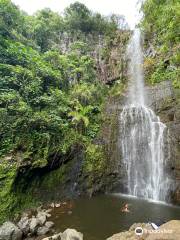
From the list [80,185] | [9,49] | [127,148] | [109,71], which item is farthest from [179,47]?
[109,71]

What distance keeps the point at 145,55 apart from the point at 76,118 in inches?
464

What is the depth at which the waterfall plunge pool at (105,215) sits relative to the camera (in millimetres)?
8383

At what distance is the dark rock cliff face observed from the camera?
12.3 meters

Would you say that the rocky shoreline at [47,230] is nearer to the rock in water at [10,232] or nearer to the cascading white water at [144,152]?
the rock in water at [10,232]

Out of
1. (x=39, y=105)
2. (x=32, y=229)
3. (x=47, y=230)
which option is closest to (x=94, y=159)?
(x=39, y=105)

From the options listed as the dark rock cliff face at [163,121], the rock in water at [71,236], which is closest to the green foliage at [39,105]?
the dark rock cliff face at [163,121]

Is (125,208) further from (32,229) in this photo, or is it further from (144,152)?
(144,152)

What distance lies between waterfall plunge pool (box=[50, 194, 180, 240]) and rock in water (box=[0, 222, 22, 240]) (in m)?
1.34

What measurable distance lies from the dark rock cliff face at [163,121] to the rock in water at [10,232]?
617 cm

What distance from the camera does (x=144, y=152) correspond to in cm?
1342

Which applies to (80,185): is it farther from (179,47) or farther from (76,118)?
(179,47)

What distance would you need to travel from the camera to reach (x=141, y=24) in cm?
848

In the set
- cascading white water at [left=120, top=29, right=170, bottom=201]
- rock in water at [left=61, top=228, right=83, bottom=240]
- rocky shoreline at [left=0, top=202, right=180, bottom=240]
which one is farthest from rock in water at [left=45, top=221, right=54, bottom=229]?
cascading white water at [left=120, top=29, right=170, bottom=201]

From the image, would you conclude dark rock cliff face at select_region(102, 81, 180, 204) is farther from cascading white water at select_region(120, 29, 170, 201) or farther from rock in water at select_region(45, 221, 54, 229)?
rock in water at select_region(45, 221, 54, 229)
